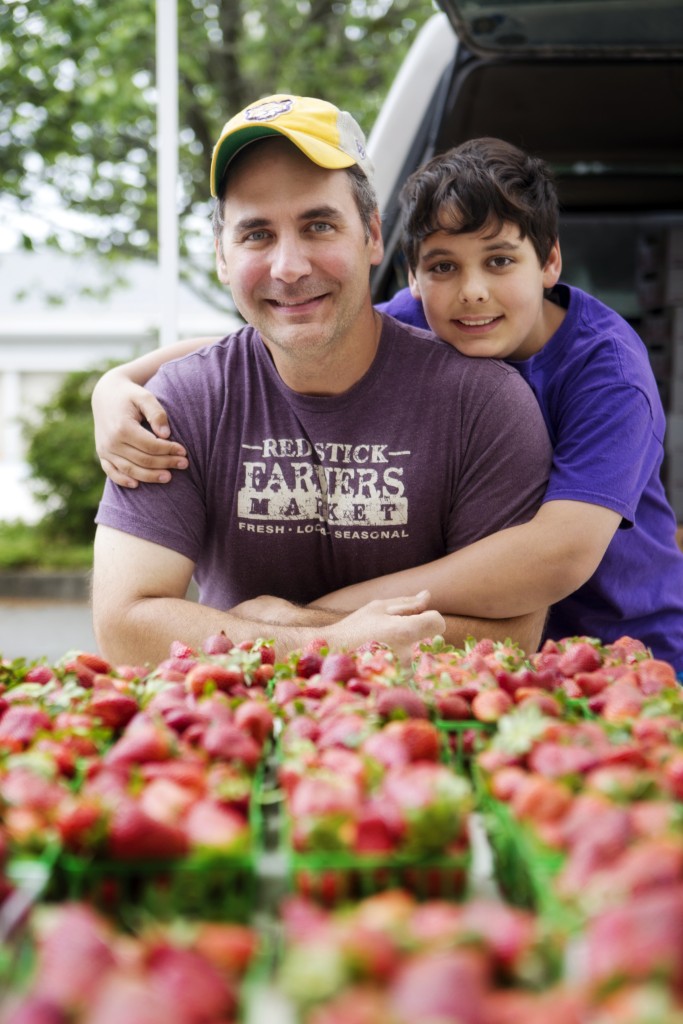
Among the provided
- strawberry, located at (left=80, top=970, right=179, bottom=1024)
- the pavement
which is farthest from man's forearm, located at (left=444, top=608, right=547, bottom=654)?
the pavement

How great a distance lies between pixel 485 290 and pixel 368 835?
174 centimetres

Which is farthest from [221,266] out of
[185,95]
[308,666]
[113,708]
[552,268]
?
[185,95]

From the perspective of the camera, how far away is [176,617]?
2396mm

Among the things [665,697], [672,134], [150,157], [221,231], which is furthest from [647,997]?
[150,157]

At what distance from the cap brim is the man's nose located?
0.62ft

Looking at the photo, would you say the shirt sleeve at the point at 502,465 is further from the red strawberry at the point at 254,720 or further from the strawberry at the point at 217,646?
the red strawberry at the point at 254,720

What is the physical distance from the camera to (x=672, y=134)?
4484 mm

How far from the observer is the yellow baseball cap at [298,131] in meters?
2.45

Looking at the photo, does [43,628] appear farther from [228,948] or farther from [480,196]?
[228,948]

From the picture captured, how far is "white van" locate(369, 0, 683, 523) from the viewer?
334 cm

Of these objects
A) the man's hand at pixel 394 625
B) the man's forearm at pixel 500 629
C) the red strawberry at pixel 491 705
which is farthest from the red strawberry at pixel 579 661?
the man's forearm at pixel 500 629

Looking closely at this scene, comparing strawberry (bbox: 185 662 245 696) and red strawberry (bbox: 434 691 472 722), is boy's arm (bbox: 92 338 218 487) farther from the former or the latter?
red strawberry (bbox: 434 691 472 722)

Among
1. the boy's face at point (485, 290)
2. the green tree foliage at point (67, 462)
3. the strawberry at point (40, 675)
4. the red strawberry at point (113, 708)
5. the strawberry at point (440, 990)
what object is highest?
the boy's face at point (485, 290)

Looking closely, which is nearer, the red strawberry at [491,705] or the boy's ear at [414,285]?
the red strawberry at [491,705]
